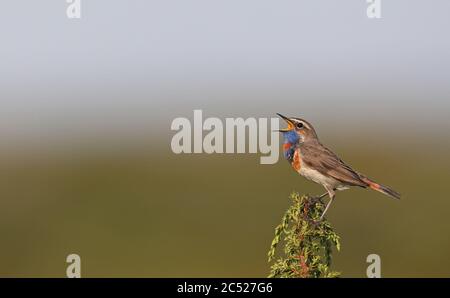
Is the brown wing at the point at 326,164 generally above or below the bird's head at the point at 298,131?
below

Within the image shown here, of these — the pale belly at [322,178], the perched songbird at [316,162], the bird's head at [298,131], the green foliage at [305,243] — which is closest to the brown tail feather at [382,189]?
the perched songbird at [316,162]

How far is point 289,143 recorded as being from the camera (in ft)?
39.4

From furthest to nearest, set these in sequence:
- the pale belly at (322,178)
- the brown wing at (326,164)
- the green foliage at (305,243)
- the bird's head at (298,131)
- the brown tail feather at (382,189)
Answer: the bird's head at (298,131), the pale belly at (322,178), the brown wing at (326,164), the brown tail feather at (382,189), the green foliage at (305,243)

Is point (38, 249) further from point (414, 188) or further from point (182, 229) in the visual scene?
point (414, 188)

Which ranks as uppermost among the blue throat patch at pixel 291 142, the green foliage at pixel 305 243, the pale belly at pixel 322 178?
the blue throat patch at pixel 291 142

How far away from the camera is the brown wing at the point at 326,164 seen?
11.7m

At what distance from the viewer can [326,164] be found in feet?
38.6

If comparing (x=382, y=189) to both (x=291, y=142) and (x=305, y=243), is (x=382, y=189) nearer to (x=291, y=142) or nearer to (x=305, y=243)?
(x=291, y=142)

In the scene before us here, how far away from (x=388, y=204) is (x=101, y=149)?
45.5 feet

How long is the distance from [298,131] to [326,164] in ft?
2.14

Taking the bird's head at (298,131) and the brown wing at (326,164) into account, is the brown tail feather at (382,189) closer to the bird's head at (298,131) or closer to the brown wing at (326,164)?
the brown wing at (326,164)

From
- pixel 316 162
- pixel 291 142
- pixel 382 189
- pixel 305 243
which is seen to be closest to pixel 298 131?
pixel 291 142

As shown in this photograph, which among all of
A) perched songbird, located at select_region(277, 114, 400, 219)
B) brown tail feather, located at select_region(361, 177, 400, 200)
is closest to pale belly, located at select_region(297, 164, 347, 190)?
perched songbird, located at select_region(277, 114, 400, 219)
